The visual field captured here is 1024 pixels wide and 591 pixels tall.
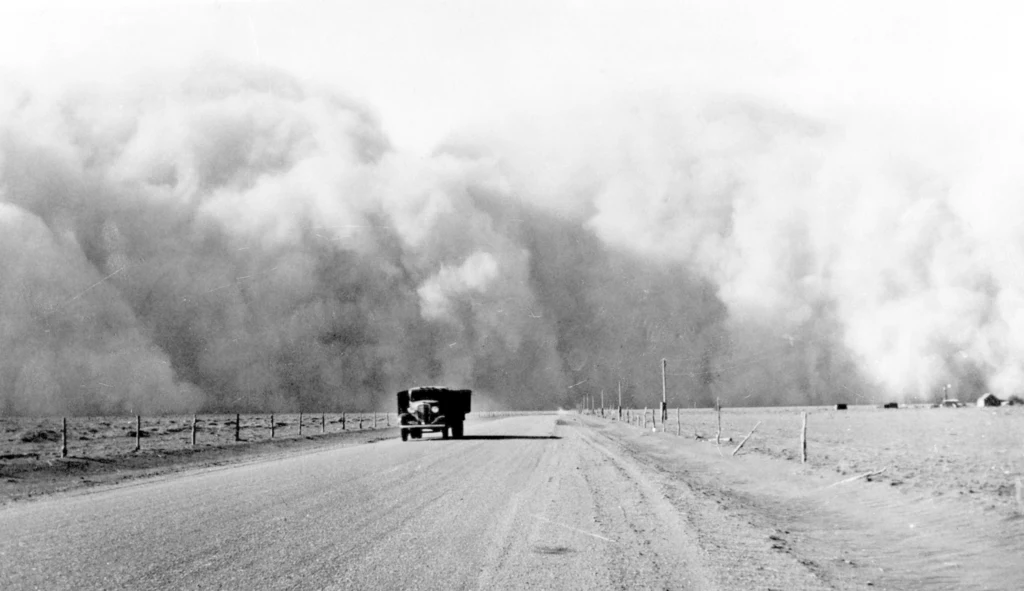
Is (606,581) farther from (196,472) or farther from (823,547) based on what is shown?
(196,472)

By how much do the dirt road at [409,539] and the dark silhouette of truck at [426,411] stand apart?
2237 centimetres

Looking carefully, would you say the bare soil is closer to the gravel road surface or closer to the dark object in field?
the gravel road surface

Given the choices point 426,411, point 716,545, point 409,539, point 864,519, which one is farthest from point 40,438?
point 716,545

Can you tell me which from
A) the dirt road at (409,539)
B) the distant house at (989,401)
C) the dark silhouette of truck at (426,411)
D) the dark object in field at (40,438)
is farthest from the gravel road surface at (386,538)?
the distant house at (989,401)

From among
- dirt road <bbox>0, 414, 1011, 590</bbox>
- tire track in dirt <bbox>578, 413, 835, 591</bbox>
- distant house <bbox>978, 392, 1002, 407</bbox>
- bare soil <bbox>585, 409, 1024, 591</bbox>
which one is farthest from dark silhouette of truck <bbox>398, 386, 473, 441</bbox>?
distant house <bbox>978, 392, 1002, 407</bbox>

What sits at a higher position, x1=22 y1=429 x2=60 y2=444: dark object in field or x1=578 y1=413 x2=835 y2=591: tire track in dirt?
x1=578 y1=413 x2=835 y2=591: tire track in dirt

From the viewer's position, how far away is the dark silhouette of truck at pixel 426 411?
40.2m

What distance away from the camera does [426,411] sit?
40.3 m

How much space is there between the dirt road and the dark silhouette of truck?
2237 centimetres

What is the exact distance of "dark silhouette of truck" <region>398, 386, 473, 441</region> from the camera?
132 ft

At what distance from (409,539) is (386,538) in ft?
0.97

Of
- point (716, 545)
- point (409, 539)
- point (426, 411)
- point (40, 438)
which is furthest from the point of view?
point (40, 438)

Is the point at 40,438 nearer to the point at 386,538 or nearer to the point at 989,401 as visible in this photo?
the point at 386,538

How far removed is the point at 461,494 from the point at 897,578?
7.86m
